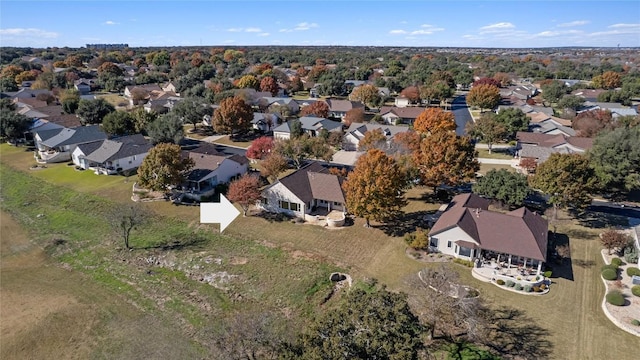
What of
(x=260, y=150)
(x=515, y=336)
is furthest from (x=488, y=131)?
(x=515, y=336)

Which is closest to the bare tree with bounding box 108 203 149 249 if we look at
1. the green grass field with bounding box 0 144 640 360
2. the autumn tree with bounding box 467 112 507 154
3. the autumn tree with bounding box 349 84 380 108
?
the green grass field with bounding box 0 144 640 360

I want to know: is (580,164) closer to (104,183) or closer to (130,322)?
(130,322)

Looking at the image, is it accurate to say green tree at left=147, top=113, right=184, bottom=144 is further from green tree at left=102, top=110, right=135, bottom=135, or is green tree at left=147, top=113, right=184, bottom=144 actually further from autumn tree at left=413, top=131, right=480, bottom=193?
autumn tree at left=413, top=131, right=480, bottom=193

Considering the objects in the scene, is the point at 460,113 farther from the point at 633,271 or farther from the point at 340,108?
the point at 633,271

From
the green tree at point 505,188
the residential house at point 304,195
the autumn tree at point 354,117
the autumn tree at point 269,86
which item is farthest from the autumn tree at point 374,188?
the autumn tree at point 269,86

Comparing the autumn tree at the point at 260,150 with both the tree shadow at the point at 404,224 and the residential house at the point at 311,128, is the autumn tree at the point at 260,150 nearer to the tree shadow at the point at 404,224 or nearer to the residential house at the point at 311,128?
the residential house at the point at 311,128

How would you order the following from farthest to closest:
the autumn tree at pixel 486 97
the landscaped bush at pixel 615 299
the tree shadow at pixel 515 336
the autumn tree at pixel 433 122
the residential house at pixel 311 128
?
1. the autumn tree at pixel 486 97
2. the residential house at pixel 311 128
3. the autumn tree at pixel 433 122
4. the landscaped bush at pixel 615 299
5. the tree shadow at pixel 515 336

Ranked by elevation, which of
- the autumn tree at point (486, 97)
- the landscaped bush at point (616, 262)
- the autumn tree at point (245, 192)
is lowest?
the landscaped bush at point (616, 262)
